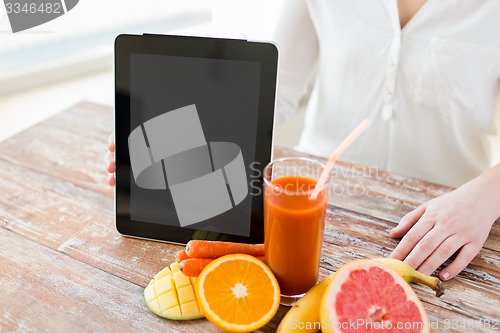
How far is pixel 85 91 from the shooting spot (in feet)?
5.78

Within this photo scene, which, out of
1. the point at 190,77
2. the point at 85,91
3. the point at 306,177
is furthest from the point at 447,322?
the point at 85,91

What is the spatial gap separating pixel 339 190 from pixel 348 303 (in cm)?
41

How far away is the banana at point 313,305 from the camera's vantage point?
2.01 feet

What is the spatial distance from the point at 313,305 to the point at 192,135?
333mm

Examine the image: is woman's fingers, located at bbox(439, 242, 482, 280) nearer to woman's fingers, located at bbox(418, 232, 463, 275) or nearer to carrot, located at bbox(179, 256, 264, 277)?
woman's fingers, located at bbox(418, 232, 463, 275)

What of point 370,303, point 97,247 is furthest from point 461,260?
point 97,247

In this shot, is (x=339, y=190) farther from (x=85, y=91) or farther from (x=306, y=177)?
(x=85, y=91)

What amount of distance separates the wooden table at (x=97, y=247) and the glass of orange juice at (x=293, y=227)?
0.05 meters

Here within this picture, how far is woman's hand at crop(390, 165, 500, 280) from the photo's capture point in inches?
30.0
